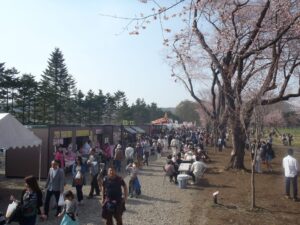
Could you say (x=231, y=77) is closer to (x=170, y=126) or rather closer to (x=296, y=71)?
(x=296, y=71)

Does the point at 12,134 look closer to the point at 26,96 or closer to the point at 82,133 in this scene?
the point at 82,133

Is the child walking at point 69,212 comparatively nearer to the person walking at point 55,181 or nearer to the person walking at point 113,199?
the person walking at point 113,199

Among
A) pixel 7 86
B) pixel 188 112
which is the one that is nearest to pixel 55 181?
pixel 7 86

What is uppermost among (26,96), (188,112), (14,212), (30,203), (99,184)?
(188,112)

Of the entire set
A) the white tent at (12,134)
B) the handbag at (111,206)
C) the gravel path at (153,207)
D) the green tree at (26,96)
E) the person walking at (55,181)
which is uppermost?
the green tree at (26,96)

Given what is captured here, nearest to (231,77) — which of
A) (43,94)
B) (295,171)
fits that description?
(295,171)

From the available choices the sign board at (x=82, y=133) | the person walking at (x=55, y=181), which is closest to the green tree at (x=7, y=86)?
the sign board at (x=82, y=133)

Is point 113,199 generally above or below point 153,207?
above

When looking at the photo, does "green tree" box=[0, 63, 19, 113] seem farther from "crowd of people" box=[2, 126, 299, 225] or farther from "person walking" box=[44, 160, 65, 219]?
"person walking" box=[44, 160, 65, 219]

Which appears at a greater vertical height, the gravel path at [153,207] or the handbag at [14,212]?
the handbag at [14,212]

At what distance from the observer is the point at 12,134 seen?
38.6 ft

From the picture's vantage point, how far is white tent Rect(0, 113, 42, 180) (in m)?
11.3

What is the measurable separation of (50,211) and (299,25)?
10.1m

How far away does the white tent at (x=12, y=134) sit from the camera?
1126 cm
